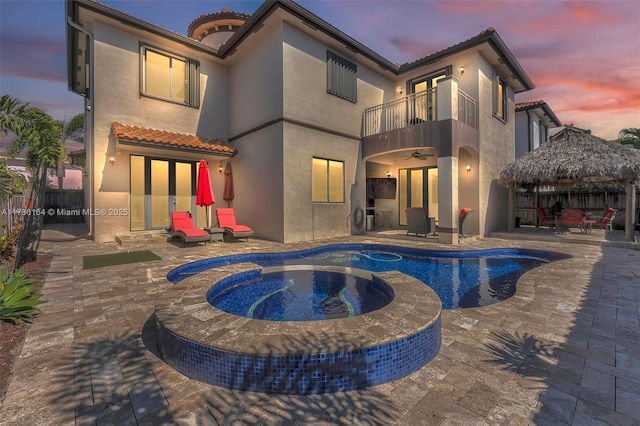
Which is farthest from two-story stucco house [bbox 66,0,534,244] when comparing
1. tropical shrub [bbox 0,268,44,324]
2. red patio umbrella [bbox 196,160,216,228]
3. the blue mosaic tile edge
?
the blue mosaic tile edge

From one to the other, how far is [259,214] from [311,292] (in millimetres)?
6216

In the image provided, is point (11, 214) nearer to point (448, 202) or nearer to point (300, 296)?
point (300, 296)

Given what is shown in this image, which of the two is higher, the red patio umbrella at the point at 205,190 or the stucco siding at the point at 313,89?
the stucco siding at the point at 313,89

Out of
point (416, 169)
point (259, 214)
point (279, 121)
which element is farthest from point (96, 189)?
point (416, 169)

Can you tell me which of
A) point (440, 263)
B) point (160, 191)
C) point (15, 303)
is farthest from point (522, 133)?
point (15, 303)

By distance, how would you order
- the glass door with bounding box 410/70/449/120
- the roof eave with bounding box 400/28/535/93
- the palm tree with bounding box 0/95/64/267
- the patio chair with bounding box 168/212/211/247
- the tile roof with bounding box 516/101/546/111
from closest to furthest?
1. the palm tree with bounding box 0/95/64/267
2. the patio chair with bounding box 168/212/211/247
3. the roof eave with bounding box 400/28/535/93
4. the glass door with bounding box 410/70/449/120
5. the tile roof with bounding box 516/101/546/111

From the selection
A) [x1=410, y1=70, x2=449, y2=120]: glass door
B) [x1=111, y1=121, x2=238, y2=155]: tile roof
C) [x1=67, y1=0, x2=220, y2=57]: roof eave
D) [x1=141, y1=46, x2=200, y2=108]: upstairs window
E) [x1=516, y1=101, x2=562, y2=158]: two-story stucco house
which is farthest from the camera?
[x1=516, y1=101, x2=562, y2=158]: two-story stucco house

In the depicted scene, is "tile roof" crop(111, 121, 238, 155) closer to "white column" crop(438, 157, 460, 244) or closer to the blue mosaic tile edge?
"white column" crop(438, 157, 460, 244)

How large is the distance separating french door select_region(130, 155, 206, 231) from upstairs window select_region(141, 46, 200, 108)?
2.74m

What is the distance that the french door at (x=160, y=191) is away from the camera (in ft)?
36.6

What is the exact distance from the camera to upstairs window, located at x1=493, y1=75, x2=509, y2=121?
42.8 feet

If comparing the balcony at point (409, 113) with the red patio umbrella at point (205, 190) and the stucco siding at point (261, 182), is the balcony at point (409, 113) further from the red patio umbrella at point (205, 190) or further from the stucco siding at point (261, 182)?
the red patio umbrella at point (205, 190)

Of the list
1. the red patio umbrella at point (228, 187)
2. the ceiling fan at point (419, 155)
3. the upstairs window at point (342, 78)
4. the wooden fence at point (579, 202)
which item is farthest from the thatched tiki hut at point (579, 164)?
the red patio umbrella at point (228, 187)

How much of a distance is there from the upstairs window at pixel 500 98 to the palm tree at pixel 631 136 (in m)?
9.72
